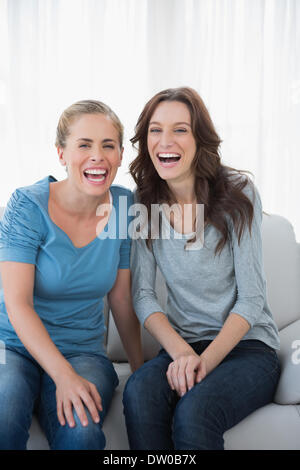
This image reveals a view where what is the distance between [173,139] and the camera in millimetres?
1359

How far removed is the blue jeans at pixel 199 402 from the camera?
1.05 meters

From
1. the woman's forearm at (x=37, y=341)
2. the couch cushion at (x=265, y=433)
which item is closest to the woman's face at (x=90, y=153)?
the woman's forearm at (x=37, y=341)

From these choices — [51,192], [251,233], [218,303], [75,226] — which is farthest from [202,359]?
[51,192]

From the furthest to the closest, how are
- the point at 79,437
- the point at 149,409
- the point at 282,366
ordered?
1. the point at 282,366
2. the point at 149,409
3. the point at 79,437

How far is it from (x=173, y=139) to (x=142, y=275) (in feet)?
1.39

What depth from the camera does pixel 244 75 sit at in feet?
8.46

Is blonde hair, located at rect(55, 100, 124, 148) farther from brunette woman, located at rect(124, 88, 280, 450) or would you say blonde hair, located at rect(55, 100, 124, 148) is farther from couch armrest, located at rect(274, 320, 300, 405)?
couch armrest, located at rect(274, 320, 300, 405)

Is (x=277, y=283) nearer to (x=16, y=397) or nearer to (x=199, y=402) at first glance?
(x=199, y=402)

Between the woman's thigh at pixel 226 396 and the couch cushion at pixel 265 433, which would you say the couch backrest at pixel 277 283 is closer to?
the woman's thigh at pixel 226 396

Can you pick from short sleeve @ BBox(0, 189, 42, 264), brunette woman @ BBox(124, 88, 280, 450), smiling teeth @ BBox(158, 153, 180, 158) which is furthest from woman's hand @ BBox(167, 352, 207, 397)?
smiling teeth @ BBox(158, 153, 180, 158)

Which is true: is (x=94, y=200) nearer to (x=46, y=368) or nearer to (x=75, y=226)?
(x=75, y=226)

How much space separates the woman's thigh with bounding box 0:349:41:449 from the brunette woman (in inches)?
9.4

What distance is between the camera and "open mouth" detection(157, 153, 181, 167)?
1362 mm

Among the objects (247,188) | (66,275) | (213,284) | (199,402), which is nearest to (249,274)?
(213,284)
